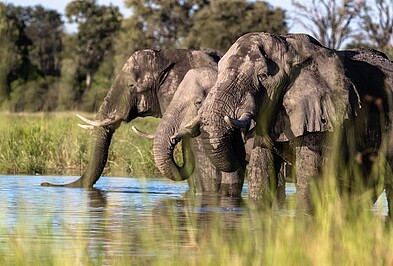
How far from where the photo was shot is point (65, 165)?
55.6ft

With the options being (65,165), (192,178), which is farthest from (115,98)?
(65,165)

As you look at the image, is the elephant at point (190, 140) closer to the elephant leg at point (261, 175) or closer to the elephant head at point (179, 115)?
the elephant head at point (179, 115)

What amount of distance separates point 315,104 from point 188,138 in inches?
133

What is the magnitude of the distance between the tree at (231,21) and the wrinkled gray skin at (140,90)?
35.1 meters

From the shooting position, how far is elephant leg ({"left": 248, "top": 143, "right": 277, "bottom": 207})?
9820 millimetres

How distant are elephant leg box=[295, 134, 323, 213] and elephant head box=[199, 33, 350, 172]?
0.15 metres

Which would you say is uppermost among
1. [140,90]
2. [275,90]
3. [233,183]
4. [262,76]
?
[140,90]

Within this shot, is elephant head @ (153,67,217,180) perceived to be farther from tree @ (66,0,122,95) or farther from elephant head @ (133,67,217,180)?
tree @ (66,0,122,95)

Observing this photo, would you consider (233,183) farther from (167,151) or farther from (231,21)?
(231,21)

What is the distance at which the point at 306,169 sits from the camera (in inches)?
365

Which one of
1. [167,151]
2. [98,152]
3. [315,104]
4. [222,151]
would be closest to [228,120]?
[222,151]

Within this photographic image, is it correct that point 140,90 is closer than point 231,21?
Yes

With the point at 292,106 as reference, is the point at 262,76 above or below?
above

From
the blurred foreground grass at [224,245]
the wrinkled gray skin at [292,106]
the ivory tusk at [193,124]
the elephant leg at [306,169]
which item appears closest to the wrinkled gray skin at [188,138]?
the ivory tusk at [193,124]
